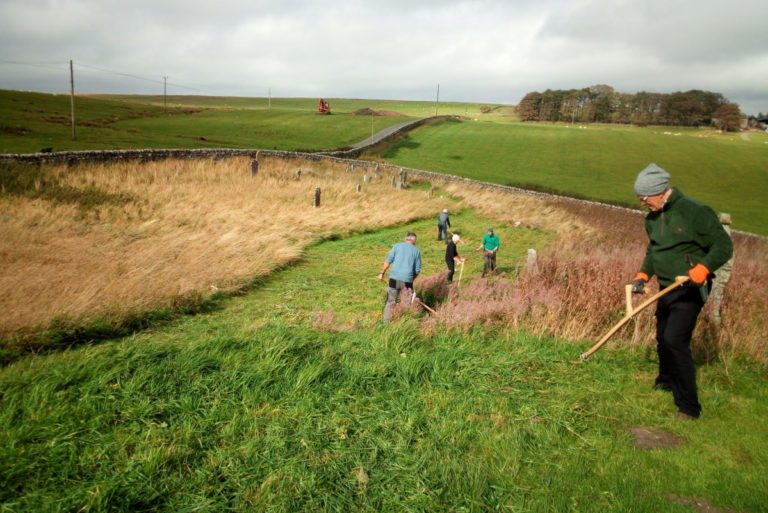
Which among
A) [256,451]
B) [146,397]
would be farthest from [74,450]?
[256,451]

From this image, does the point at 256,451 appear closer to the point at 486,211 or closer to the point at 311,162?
the point at 486,211

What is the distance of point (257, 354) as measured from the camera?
5.38 meters

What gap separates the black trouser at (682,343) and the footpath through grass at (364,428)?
218mm

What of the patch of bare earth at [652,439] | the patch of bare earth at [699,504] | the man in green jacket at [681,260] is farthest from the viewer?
the man in green jacket at [681,260]

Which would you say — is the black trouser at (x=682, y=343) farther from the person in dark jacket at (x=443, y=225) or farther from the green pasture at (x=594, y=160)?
the green pasture at (x=594, y=160)

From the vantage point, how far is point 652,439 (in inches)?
169

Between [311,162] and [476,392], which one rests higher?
[311,162]

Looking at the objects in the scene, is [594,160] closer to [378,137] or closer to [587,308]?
[378,137]

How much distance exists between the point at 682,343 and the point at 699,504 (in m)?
1.70

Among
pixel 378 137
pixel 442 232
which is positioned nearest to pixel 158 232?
pixel 442 232

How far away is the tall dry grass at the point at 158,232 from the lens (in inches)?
292

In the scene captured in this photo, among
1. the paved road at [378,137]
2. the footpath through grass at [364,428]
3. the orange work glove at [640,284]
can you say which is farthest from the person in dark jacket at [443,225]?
the paved road at [378,137]

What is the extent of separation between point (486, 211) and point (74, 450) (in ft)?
74.9

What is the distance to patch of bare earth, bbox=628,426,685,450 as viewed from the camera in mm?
4188
